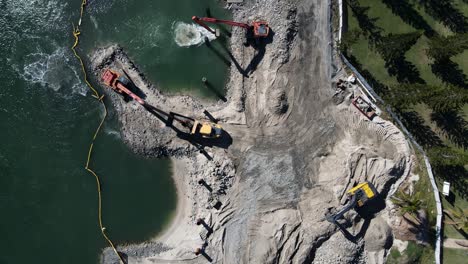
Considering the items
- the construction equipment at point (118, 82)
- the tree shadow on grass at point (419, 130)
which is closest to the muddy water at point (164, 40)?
the construction equipment at point (118, 82)

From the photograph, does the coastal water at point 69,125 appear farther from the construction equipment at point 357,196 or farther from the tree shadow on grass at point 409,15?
the tree shadow on grass at point 409,15

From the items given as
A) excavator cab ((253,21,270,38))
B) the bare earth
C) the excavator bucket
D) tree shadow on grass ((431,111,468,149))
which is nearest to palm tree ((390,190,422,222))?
the bare earth

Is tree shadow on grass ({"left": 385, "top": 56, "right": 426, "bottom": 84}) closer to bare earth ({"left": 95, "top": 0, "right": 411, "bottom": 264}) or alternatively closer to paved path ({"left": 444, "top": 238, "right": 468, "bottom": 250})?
bare earth ({"left": 95, "top": 0, "right": 411, "bottom": 264})

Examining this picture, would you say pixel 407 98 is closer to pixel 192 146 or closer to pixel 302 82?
pixel 302 82

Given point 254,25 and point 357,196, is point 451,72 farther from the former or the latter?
point 254,25

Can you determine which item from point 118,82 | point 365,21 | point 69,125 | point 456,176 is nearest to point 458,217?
point 456,176

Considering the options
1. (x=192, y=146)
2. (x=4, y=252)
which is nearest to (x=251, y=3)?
(x=192, y=146)
